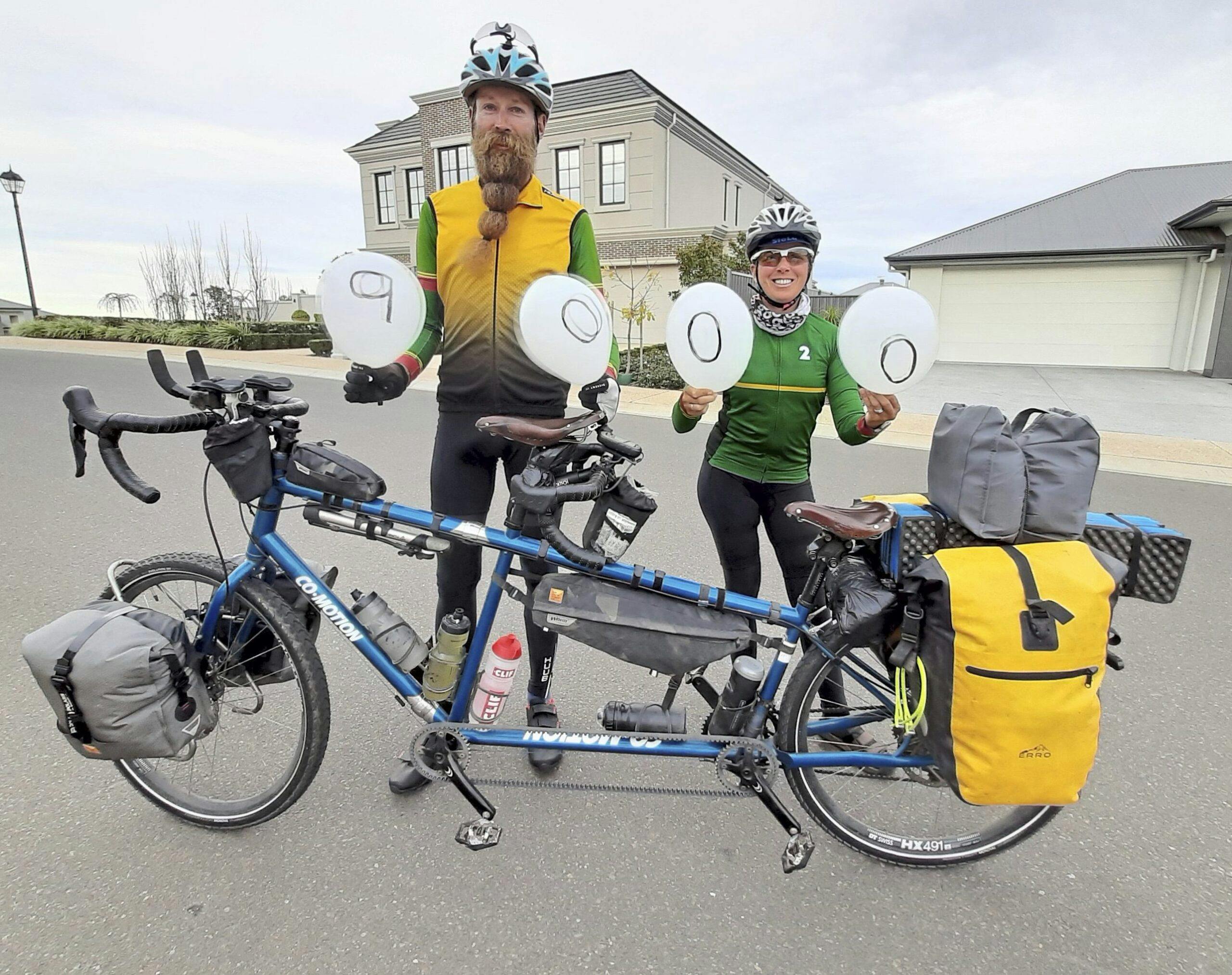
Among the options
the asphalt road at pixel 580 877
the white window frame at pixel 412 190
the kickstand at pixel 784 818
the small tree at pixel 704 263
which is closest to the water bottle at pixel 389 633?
the asphalt road at pixel 580 877

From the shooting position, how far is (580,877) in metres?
2.00

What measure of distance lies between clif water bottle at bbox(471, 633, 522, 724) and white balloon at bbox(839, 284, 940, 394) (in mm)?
1490

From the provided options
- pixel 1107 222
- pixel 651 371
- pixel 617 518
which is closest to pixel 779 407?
pixel 617 518

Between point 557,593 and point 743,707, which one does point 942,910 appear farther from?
point 557,593

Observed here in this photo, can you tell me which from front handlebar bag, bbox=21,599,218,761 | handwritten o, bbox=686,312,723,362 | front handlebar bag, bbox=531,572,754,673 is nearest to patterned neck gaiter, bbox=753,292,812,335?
handwritten o, bbox=686,312,723,362

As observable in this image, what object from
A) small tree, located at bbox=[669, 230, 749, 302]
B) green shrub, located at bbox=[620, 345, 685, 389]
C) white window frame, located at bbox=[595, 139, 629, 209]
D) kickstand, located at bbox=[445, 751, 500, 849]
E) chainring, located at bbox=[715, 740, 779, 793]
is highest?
white window frame, located at bbox=[595, 139, 629, 209]

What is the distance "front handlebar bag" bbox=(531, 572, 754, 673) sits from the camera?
196 cm

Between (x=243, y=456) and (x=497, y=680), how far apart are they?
98 centimetres

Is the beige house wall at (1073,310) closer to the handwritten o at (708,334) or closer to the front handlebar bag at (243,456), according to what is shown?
the handwritten o at (708,334)

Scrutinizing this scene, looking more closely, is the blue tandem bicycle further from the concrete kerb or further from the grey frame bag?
the concrete kerb

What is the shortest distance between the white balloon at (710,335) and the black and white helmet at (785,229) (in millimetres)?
231

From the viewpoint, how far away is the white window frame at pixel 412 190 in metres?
24.2

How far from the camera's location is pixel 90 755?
6.45 ft

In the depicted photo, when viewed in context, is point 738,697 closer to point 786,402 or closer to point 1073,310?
point 786,402
